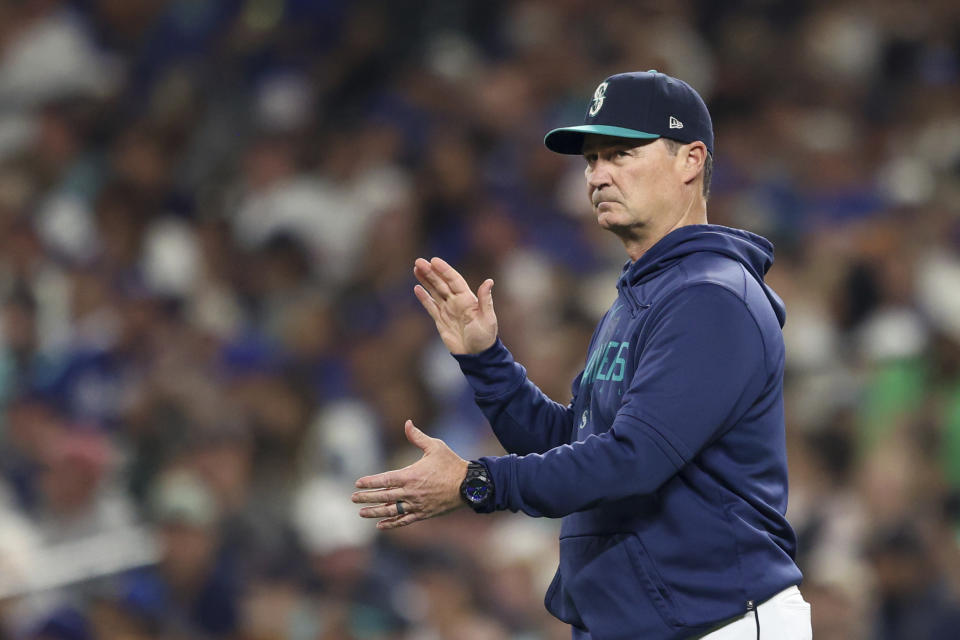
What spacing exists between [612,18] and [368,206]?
1.66 meters

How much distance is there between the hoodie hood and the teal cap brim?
0.21m

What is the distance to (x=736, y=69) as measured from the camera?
7473 millimetres

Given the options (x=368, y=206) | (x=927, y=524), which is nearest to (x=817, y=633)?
(x=927, y=524)

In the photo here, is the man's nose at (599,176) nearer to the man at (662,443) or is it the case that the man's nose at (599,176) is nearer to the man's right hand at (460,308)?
the man at (662,443)

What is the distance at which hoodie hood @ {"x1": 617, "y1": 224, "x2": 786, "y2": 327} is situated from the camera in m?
2.87

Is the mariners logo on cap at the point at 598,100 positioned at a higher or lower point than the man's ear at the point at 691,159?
higher

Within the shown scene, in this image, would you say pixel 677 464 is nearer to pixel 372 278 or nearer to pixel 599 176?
pixel 599 176

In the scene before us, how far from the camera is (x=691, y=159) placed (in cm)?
298

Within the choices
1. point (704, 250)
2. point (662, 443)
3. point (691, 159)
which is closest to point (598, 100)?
point (691, 159)

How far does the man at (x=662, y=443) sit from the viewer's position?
2629 millimetres

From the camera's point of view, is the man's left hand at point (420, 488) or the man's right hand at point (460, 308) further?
the man's right hand at point (460, 308)

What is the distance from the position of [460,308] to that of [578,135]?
437 millimetres

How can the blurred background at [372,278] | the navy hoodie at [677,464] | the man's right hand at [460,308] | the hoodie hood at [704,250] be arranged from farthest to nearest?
the blurred background at [372,278] → the man's right hand at [460,308] → the hoodie hood at [704,250] → the navy hoodie at [677,464]

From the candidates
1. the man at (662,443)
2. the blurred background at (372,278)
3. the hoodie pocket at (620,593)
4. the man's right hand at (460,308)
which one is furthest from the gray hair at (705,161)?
the blurred background at (372,278)
